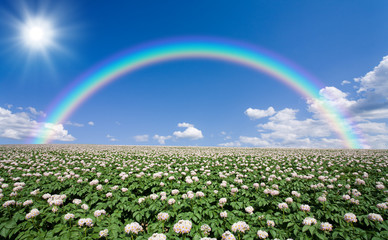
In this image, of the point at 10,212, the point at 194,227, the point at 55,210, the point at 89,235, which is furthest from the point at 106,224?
the point at 10,212

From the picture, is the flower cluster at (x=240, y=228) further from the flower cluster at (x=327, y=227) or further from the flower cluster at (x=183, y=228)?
the flower cluster at (x=327, y=227)

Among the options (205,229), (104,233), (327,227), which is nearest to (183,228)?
(205,229)

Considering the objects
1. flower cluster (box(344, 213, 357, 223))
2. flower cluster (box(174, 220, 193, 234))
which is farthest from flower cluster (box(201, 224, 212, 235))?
flower cluster (box(344, 213, 357, 223))

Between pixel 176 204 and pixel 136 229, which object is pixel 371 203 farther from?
pixel 136 229

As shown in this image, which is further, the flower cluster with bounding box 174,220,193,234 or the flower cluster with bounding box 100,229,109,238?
the flower cluster with bounding box 100,229,109,238

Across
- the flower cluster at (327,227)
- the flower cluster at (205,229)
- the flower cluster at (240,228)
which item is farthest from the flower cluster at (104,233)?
the flower cluster at (327,227)

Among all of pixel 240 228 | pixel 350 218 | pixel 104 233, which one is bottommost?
pixel 104 233

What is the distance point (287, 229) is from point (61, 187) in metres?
9.99

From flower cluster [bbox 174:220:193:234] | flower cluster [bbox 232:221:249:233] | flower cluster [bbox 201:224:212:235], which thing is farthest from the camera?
flower cluster [bbox 201:224:212:235]

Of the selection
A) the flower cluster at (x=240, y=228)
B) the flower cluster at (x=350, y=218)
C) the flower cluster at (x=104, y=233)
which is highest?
the flower cluster at (x=350, y=218)

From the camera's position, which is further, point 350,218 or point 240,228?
point 350,218

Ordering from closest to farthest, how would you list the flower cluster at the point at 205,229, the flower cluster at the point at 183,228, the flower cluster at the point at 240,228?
the flower cluster at the point at 183,228 → the flower cluster at the point at 240,228 → the flower cluster at the point at 205,229

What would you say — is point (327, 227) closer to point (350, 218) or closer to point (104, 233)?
point (350, 218)

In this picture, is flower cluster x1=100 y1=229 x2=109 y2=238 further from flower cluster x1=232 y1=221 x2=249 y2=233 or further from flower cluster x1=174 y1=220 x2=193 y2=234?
flower cluster x1=232 y1=221 x2=249 y2=233
